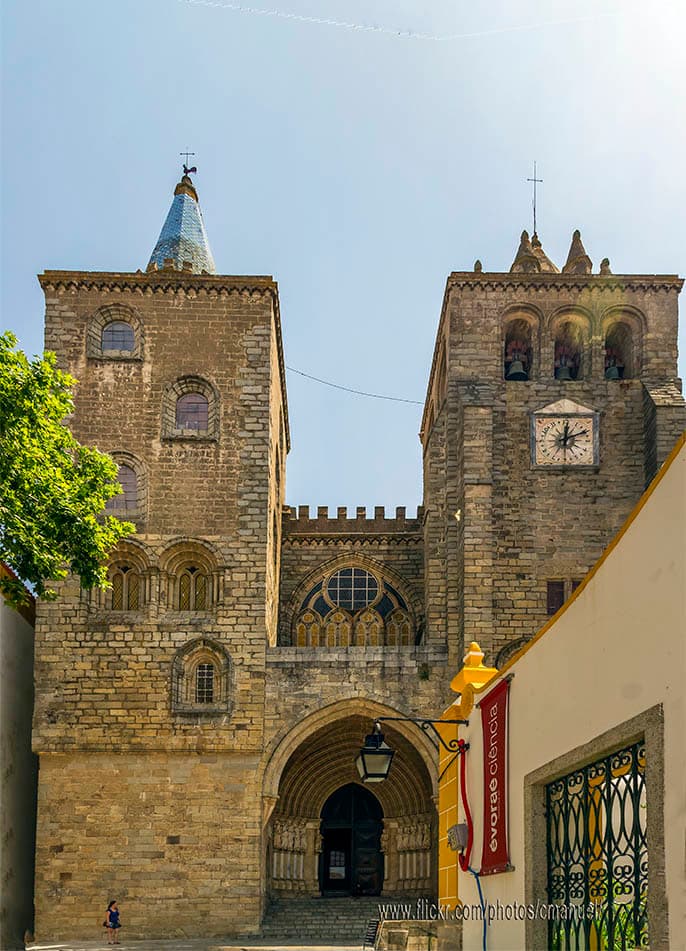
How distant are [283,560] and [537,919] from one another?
67.9 feet

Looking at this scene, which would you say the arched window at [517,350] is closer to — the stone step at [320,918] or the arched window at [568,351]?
the arched window at [568,351]

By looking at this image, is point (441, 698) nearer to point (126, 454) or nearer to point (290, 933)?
point (290, 933)

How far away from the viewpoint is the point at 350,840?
26891 mm

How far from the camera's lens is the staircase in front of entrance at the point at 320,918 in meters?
22.0

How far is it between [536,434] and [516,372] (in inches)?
60.8

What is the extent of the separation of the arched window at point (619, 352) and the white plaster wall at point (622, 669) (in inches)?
674

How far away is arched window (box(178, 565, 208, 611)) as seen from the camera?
2334 cm

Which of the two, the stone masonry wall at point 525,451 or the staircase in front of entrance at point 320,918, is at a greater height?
the stone masonry wall at point 525,451

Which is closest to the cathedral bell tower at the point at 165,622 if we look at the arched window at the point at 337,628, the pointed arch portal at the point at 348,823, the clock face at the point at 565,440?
the pointed arch portal at the point at 348,823

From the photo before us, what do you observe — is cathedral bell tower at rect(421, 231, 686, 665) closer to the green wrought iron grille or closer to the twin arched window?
the twin arched window

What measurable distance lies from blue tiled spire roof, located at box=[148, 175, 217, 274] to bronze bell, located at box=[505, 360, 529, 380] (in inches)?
318

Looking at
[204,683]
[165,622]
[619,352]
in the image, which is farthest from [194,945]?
[619,352]

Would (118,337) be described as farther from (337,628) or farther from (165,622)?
(337,628)

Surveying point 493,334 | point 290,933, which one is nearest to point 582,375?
point 493,334
